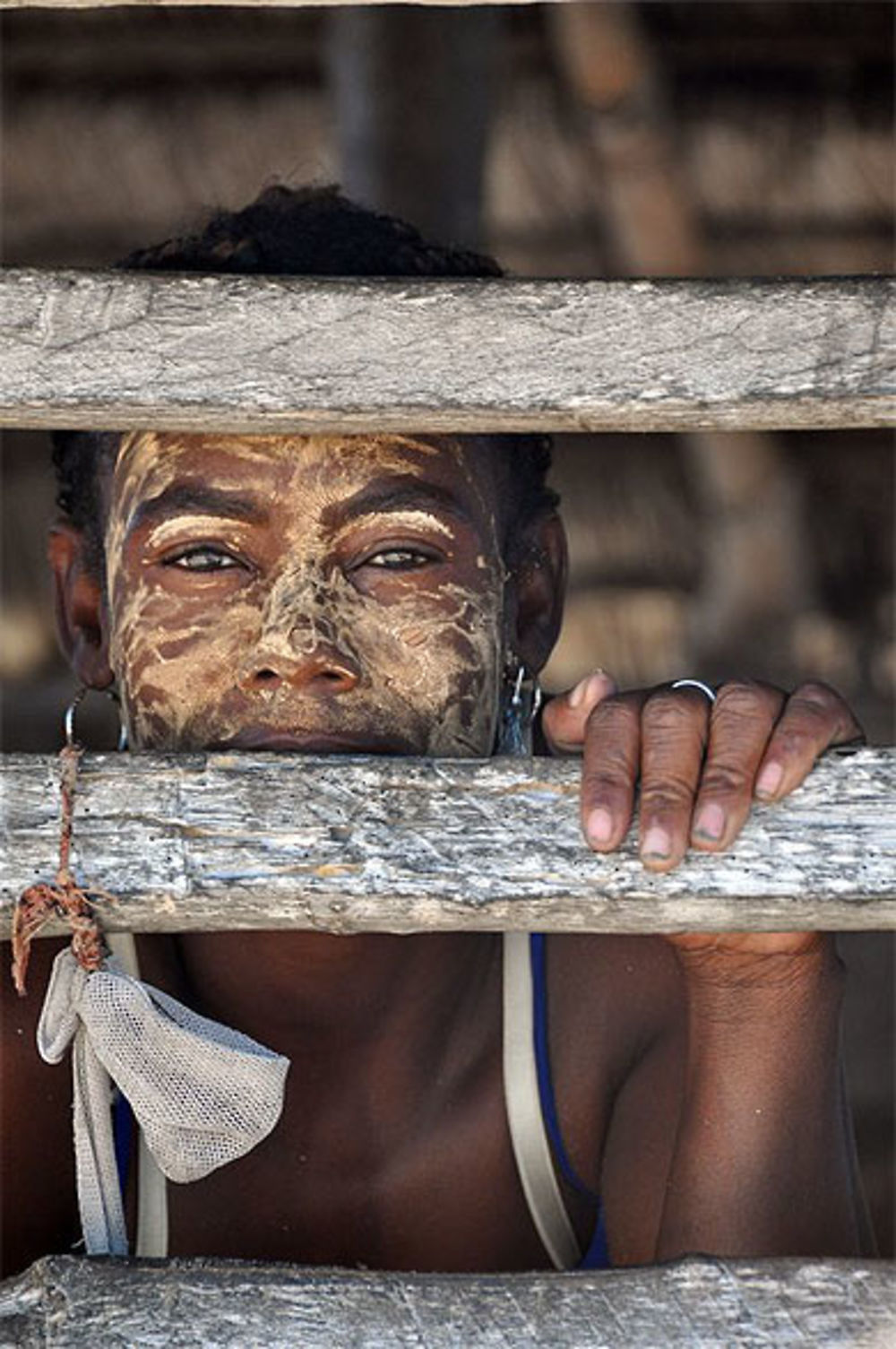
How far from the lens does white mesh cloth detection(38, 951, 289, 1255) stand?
168 cm

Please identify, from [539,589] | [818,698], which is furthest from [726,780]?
[539,589]

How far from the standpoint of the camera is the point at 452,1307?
1638mm

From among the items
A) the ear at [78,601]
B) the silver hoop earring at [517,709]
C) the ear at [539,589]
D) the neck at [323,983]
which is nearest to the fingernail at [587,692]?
the silver hoop earring at [517,709]

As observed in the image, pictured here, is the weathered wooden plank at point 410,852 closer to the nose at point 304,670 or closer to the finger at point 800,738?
the finger at point 800,738

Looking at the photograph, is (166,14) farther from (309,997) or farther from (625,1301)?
(625,1301)

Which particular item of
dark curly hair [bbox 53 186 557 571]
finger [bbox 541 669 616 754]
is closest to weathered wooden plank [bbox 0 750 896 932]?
finger [bbox 541 669 616 754]

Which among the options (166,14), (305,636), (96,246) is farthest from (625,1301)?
(96,246)

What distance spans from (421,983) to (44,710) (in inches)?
111

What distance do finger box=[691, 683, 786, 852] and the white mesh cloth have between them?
35cm

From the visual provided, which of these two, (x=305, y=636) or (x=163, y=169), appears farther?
(x=163, y=169)

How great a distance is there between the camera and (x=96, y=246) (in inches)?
182

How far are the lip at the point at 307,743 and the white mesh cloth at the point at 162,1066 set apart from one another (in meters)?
0.33

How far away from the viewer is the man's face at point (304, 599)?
79.1 inches

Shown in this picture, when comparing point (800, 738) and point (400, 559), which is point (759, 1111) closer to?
point (800, 738)
